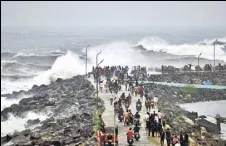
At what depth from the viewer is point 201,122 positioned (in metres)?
23.5

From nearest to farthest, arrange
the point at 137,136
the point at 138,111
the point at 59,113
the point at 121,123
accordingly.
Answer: the point at 137,136 → the point at 121,123 → the point at 138,111 → the point at 59,113

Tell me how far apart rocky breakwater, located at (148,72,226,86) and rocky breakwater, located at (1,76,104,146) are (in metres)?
6.29

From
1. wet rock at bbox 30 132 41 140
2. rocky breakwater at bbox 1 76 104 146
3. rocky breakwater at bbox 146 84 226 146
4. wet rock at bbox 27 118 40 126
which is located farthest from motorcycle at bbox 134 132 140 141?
wet rock at bbox 27 118 40 126

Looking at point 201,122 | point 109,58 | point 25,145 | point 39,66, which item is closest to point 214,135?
point 201,122

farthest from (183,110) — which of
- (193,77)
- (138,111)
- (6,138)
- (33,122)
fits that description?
(6,138)

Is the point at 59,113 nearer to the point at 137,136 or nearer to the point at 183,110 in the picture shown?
the point at 183,110

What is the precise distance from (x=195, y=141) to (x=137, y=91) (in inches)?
347

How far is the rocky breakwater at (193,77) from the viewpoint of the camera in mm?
36188

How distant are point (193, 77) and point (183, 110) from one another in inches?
411

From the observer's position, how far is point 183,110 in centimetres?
2709

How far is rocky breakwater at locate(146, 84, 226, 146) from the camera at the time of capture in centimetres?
1993

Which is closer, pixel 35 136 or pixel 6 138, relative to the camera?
pixel 35 136

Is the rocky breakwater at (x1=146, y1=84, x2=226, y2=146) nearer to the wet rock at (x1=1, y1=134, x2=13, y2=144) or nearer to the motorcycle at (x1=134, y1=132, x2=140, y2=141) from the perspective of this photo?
the motorcycle at (x1=134, y1=132, x2=140, y2=141)

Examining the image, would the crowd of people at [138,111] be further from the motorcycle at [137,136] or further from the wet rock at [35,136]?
the wet rock at [35,136]
